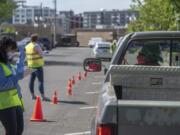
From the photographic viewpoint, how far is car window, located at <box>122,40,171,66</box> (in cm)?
711

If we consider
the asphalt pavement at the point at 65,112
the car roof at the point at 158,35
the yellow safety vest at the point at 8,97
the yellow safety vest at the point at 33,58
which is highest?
the car roof at the point at 158,35

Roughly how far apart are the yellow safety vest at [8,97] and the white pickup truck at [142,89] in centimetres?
117

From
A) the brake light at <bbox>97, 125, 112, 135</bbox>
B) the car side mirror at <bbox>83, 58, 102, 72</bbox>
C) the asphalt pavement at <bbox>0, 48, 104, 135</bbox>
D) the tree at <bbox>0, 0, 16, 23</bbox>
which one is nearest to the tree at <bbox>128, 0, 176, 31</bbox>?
the tree at <bbox>0, 0, 16, 23</bbox>

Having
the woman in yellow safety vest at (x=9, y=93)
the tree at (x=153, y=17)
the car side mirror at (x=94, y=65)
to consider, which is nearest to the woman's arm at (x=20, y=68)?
the woman in yellow safety vest at (x=9, y=93)

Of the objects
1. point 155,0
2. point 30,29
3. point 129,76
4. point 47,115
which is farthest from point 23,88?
point 30,29

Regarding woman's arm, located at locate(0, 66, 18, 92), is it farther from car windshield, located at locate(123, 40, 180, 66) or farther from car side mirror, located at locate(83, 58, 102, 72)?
car windshield, located at locate(123, 40, 180, 66)

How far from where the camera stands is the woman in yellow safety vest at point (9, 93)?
7.33 m

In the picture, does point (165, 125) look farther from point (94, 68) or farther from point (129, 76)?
point (94, 68)

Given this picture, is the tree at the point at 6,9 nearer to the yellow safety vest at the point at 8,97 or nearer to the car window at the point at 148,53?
the yellow safety vest at the point at 8,97

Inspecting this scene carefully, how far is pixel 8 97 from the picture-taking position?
24.2 feet

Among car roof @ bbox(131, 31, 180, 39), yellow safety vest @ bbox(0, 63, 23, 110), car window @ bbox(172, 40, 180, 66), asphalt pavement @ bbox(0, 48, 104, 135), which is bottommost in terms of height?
asphalt pavement @ bbox(0, 48, 104, 135)

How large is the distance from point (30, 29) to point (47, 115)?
107947 mm

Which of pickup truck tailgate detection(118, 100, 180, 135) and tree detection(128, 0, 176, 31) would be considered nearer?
pickup truck tailgate detection(118, 100, 180, 135)

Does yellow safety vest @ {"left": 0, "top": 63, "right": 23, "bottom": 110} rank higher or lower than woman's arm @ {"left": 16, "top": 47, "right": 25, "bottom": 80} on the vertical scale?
lower
